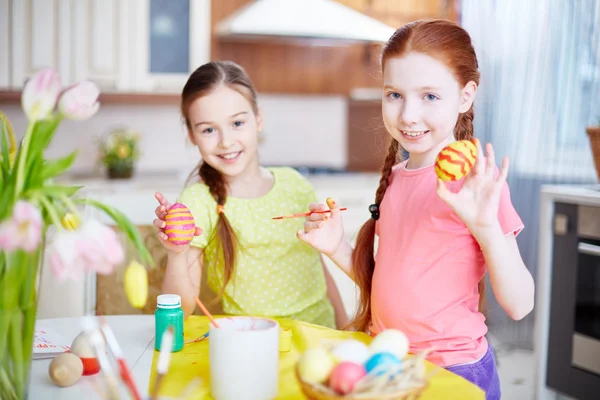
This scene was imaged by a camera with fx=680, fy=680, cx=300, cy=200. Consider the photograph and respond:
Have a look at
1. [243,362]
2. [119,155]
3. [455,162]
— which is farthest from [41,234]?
[119,155]

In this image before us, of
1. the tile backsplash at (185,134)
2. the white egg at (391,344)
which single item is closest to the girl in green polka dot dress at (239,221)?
the white egg at (391,344)

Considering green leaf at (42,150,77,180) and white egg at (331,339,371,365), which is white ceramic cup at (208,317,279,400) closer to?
white egg at (331,339,371,365)

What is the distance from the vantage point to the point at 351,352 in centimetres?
75

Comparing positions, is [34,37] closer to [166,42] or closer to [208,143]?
[166,42]

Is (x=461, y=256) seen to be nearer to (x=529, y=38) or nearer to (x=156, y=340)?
(x=156, y=340)

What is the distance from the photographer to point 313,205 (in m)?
1.28

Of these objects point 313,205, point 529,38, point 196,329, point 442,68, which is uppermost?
point 529,38

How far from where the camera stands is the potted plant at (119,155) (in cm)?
340

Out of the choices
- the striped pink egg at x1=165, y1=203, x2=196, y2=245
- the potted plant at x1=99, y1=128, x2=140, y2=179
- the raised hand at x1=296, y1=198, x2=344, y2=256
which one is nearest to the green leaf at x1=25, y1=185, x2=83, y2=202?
the striped pink egg at x1=165, y1=203, x2=196, y2=245

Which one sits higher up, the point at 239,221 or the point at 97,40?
the point at 97,40

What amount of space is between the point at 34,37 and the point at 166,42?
640mm

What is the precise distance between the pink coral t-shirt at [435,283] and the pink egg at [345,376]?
1.53 feet

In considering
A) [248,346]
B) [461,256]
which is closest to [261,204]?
[461,256]

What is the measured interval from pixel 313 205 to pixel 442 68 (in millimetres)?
341
